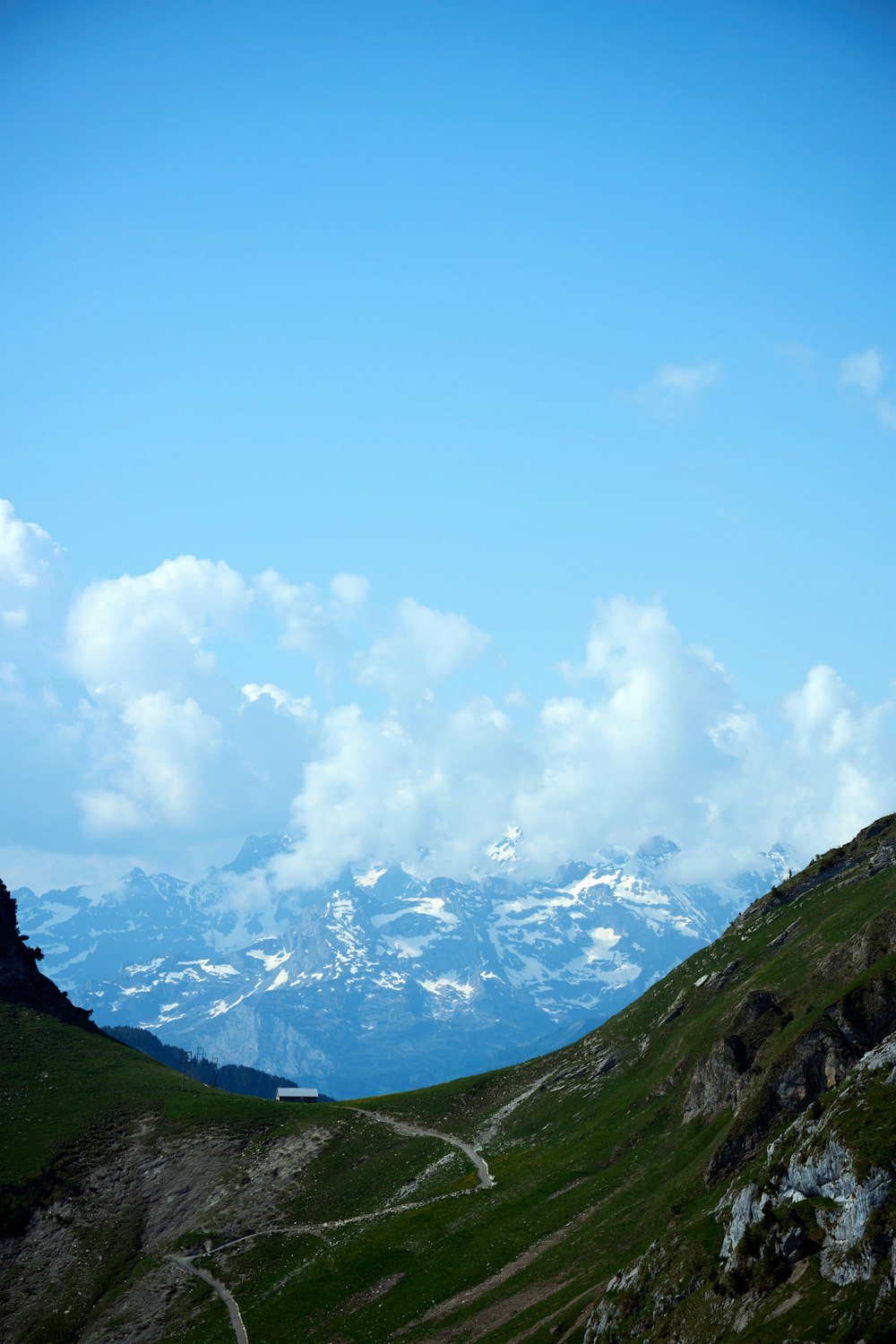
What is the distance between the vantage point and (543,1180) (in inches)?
4368

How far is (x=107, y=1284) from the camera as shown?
12000 centimetres

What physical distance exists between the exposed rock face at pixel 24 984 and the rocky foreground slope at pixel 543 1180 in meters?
6.04

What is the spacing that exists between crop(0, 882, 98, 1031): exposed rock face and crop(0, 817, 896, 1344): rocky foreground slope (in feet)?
19.8

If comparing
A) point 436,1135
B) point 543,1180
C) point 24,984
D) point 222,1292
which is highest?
point 24,984

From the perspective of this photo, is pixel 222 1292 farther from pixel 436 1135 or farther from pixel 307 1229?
pixel 436 1135

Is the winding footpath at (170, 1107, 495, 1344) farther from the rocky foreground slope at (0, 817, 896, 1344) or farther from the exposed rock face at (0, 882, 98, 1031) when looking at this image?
the exposed rock face at (0, 882, 98, 1031)

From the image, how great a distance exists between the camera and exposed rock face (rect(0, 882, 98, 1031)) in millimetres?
182625

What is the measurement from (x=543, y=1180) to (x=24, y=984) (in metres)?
111

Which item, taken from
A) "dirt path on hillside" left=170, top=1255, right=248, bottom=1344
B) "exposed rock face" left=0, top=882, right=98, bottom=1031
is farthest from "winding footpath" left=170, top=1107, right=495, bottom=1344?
"exposed rock face" left=0, top=882, right=98, bottom=1031

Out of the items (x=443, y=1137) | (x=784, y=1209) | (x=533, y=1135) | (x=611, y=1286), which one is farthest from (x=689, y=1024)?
Result: (x=784, y=1209)

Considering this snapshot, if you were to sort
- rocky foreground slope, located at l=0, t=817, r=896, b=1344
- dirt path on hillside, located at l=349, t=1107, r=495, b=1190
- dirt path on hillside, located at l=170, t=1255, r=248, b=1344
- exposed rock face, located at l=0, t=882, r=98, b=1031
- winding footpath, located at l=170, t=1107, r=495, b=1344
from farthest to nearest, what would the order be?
exposed rock face, located at l=0, t=882, r=98, b=1031 → dirt path on hillside, located at l=349, t=1107, r=495, b=1190 → winding footpath, located at l=170, t=1107, r=495, b=1344 → dirt path on hillside, located at l=170, t=1255, r=248, b=1344 → rocky foreground slope, located at l=0, t=817, r=896, b=1344

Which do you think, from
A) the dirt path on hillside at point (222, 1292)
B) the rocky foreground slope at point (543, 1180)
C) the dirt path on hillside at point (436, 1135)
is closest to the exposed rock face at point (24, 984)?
the rocky foreground slope at point (543, 1180)

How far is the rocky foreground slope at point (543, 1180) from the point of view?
2373 inches

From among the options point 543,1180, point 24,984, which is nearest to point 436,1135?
point 543,1180
